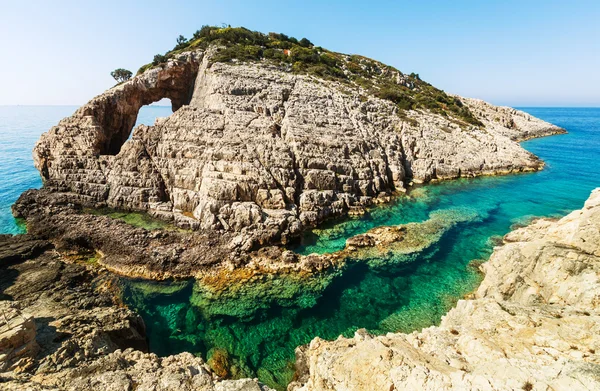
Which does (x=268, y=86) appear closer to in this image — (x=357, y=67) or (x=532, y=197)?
(x=357, y=67)

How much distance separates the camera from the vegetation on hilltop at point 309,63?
58.6 m

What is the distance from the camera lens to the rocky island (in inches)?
426

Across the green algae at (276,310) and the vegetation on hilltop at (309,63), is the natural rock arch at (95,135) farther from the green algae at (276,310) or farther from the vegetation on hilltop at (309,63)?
the green algae at (276,310)

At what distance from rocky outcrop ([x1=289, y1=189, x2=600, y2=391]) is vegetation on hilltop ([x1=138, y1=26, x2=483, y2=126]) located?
48.2 metres

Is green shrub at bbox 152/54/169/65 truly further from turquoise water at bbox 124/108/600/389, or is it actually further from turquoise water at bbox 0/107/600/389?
turquoise water at bbox 124/108/600/389

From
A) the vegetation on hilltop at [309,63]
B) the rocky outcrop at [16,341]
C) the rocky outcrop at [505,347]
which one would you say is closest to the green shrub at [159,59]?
the vegetation on hilltop at [309,63]

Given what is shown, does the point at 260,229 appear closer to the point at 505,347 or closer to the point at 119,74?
the point at 505,347

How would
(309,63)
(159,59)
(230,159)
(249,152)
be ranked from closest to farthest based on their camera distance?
(230,159) → (249,152) → (159,59) → (309,63)

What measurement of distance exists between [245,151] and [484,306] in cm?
2973

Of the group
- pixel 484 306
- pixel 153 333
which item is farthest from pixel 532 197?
pixel 153 333

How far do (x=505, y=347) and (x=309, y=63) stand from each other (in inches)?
2615

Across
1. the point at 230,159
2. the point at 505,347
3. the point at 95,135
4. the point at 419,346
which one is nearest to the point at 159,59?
the point at 95,135

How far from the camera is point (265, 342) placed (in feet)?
60.0

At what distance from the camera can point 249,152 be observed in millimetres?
35719
